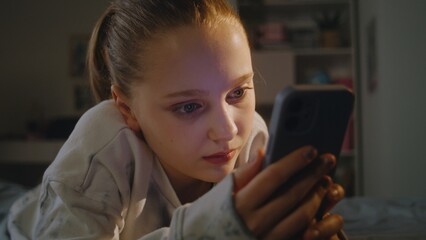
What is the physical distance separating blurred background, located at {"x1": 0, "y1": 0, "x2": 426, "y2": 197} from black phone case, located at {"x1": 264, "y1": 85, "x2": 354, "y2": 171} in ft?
4.45

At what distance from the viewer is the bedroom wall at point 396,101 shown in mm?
1700

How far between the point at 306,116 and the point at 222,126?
18 centimetres

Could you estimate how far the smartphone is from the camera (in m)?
0.41

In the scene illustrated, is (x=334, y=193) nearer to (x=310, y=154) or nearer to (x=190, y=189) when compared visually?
(x=310, y=154)

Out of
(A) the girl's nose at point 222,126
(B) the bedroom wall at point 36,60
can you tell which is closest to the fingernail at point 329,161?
(A) the girl's nose at point 222,126

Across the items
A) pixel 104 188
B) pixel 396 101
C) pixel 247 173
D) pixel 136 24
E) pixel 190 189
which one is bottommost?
A: pixel 396 101

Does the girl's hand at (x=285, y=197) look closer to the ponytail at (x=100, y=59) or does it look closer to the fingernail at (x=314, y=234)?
the fingernail at (x=314, y=234)

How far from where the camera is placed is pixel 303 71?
3.23 meters

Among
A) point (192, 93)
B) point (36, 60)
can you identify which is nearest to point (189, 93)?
point (192, 93)

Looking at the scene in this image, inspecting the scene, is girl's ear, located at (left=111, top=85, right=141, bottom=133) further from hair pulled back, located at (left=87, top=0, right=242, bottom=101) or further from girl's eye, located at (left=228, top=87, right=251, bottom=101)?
girl's eye, located at (left=228, top=87, right=251, bottom=101)

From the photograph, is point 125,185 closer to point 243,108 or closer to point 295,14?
point 243,108

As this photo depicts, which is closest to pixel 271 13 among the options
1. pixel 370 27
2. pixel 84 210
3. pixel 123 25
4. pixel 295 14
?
pixel 295 14

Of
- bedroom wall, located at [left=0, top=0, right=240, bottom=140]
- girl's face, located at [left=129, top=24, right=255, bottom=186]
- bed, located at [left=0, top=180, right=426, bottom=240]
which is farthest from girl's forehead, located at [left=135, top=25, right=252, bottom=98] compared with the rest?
bedroom wall, located at [left=0, top=0, right=240, bottom=140]

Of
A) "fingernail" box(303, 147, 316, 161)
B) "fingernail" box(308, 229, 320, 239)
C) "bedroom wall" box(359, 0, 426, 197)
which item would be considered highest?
"fingernail" box(303, 147, 316, 161)
